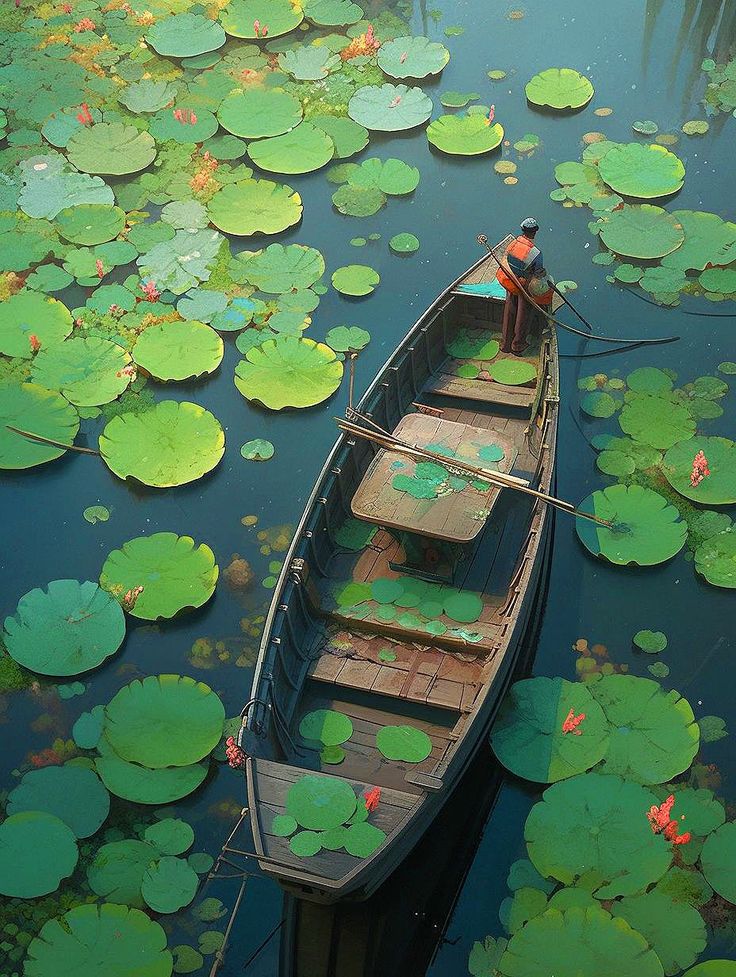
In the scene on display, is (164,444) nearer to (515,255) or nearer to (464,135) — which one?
(515,255)

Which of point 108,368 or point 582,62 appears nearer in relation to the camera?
point 108,368

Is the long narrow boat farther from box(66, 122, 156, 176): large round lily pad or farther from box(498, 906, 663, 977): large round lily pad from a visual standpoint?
box(66, 122, 156, 176): large round lily pad

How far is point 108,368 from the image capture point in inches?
626

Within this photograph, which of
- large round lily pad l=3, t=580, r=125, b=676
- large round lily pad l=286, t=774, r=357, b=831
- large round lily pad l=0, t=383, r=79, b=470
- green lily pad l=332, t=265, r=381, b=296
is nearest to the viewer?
large round lily pad l=286, t=774, r=357, b=831

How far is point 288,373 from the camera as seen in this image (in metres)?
15.5

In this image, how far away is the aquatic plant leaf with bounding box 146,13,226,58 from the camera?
2150 cm

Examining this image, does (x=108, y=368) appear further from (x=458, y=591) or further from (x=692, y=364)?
(x=692, y=364)

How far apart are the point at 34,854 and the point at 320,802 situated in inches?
132

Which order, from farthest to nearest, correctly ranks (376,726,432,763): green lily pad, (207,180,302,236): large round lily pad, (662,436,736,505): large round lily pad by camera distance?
(207,180,302,236): large round lily pad, (662,436,736,505): large round lily pad, (376,726,432,763): green lily pad

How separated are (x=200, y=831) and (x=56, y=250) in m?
10.4

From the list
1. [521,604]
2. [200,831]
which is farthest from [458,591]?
[200,831]

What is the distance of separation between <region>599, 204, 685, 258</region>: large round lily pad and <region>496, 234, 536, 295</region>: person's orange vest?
3.13 m

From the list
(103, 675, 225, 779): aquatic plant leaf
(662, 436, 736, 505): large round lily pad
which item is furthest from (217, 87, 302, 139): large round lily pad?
(103, 675, 225, 779): aquatic plant leaf

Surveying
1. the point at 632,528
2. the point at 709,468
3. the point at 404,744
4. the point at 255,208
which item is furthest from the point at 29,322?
the point at 709,468
